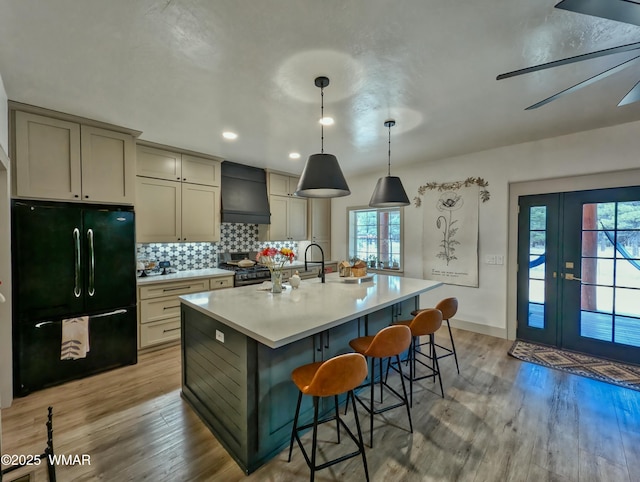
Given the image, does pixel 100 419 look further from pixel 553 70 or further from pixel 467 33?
pixel 553 70

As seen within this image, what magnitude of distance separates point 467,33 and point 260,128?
2063mm

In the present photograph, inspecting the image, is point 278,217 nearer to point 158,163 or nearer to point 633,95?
point 158,163

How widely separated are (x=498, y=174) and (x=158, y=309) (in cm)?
471

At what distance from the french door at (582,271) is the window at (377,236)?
1.82 m

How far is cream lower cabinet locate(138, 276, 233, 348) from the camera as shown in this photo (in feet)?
10.7

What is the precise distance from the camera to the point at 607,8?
109 cm

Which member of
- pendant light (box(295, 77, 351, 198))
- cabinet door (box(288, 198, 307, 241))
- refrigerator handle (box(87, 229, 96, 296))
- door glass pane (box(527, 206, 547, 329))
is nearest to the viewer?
pendant light (box(295, 77, 351, 198))

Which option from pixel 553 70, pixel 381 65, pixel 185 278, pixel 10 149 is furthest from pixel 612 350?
pixel 10 149

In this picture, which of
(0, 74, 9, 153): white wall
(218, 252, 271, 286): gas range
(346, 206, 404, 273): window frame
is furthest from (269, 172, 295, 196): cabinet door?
(0, 74, 9, 153): white wall

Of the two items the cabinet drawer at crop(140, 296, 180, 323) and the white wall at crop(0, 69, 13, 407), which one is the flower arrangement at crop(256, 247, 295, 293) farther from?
the white wall at crop(0, 69, 13, 407)

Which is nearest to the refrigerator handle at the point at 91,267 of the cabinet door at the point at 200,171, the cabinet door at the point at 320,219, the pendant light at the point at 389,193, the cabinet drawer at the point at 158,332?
the cabinet drawer at the point at 158,332

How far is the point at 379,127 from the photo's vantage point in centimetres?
304

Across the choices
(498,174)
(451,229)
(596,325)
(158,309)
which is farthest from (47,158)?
(596,325)

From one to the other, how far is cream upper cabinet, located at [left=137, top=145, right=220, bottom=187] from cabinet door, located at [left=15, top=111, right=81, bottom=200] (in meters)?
0.72
